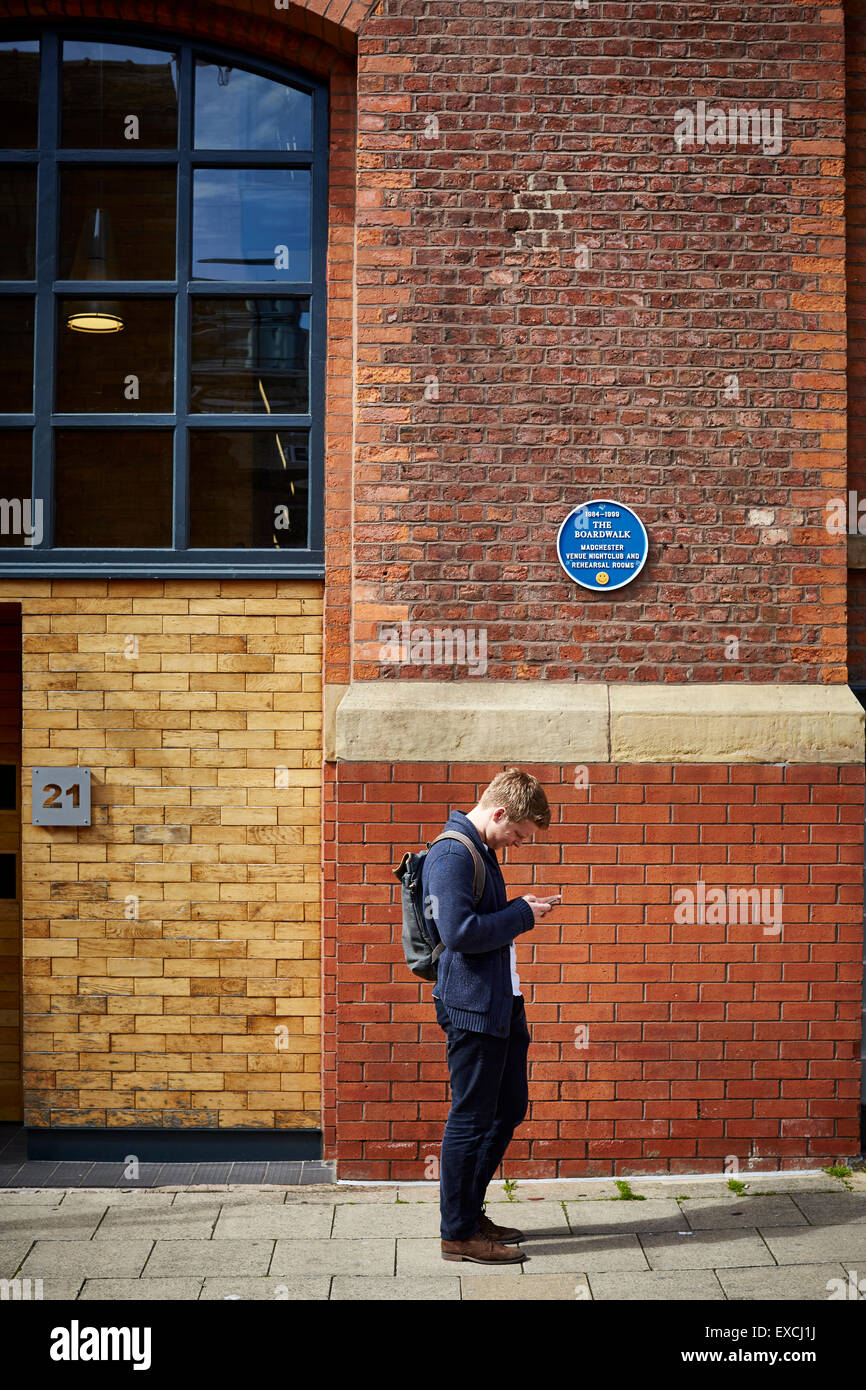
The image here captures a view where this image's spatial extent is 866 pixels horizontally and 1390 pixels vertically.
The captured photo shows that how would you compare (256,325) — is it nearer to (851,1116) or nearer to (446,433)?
(446,433)

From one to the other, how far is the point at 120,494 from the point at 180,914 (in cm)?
204

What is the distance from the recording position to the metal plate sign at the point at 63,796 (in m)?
5.62

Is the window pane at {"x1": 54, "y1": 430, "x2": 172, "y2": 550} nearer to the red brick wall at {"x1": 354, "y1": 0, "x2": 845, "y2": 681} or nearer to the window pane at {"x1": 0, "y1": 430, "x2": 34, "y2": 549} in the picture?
the window pane at {"x1": 0, "y1": 430, "x2": 34, "y2": 549}

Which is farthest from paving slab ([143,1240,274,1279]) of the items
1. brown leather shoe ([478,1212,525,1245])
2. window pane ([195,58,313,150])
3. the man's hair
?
window pane ([195,58,313,150])

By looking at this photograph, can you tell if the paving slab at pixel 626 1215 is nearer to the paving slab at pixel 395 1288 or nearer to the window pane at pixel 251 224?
the paving slab at pixel 395 1288

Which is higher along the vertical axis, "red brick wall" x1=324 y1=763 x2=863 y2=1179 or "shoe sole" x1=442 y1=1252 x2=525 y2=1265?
"red brick wall" x1=324 y1=763 x2=863 y2=1179

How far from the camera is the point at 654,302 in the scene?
17.6 ft

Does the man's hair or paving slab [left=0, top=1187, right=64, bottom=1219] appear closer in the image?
the man's hair

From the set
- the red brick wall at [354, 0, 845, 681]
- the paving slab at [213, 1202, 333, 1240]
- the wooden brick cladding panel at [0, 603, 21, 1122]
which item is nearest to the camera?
the paving slab at [213, 1202, 333, 1240]

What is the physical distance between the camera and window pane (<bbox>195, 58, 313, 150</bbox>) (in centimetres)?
580

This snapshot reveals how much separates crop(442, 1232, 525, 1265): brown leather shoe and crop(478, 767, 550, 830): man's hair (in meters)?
1.56

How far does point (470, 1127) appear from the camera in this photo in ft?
14.1

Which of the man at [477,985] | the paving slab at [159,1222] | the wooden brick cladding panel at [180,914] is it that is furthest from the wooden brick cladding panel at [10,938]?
the man at [477,985]

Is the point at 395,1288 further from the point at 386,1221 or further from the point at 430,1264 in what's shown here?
the point at 386,1221
